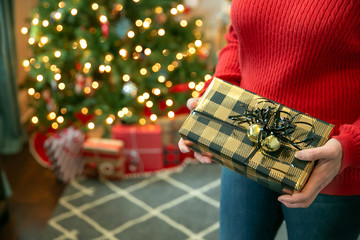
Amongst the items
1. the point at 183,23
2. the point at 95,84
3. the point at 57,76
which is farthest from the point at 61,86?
the point at 183,23

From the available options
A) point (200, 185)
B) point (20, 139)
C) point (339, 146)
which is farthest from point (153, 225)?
point (339, 146)

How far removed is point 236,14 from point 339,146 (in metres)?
0.36

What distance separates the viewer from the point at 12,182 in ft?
7.65

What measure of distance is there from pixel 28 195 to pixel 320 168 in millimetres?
1867

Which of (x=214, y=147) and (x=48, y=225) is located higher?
(x=214, y=147)

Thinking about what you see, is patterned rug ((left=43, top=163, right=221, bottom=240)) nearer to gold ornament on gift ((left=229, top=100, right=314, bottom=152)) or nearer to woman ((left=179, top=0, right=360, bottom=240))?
woman ((left=179, top=0, right=360, bottom=240))

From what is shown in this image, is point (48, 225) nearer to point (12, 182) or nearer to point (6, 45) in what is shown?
point (12, 182)

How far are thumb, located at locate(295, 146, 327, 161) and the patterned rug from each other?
1.25 metres

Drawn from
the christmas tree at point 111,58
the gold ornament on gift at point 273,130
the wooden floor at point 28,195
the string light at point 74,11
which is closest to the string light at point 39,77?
the christmas tree at point 111,58

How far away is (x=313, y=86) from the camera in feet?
2.73

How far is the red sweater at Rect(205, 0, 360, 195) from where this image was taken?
30.5 inches

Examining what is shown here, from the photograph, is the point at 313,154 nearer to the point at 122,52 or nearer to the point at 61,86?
the point at 122,52

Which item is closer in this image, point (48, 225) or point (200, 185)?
point (48, 225)

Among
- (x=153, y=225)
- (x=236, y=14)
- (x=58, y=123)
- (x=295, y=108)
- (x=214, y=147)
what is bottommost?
(x=153, y=225)
